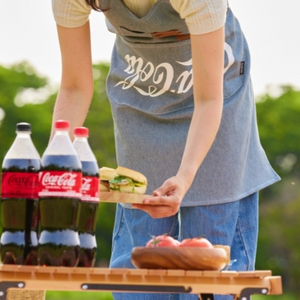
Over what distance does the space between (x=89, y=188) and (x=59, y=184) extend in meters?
0.17

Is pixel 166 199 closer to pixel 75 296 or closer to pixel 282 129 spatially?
pixel 75 296

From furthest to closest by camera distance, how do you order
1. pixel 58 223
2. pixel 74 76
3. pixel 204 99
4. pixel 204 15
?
pixel 74 76
pixel 204 99
pixel 204 15
pixel 58 223

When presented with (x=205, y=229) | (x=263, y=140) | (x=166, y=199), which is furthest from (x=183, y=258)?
(x=263, y=140)

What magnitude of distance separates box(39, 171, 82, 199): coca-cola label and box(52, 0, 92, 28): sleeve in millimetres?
943

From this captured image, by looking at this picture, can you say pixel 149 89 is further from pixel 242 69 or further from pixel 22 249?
pixel 22 249

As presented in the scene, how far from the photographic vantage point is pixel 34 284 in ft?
8.63

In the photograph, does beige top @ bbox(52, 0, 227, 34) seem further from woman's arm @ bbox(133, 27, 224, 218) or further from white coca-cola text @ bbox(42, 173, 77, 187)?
white coca-cola text @ bbox(42, 173, 77, 187)

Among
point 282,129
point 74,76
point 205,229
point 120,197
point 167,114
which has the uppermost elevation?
point 282,129

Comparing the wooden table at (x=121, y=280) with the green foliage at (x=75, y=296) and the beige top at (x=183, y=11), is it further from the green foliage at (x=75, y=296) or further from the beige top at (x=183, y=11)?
the green foliage at (x=75, y=296)

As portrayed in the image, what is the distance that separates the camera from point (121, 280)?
8.69 feet

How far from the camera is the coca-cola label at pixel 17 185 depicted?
282 cm

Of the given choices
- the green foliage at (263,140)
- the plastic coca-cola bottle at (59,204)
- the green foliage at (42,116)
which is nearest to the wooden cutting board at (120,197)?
the plastic coca-cola bottle at (59,204)

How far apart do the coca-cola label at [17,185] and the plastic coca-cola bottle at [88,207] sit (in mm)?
159

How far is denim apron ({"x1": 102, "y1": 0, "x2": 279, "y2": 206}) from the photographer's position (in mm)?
3658
